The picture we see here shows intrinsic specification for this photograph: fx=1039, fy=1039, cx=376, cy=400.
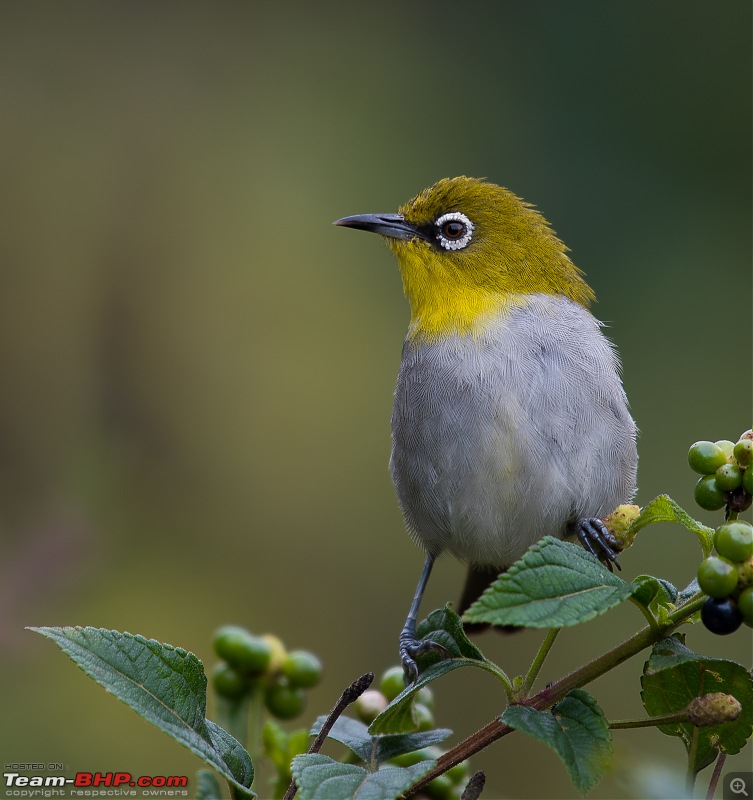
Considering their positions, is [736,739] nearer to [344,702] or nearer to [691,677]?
[691,677]

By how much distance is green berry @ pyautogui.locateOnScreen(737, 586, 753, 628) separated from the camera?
1.93 metres

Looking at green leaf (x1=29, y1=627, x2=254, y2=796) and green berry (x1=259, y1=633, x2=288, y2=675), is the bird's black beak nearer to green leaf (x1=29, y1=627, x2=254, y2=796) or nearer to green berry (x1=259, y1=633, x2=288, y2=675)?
green berry (x1=259, y1=633, x2=288, y2=675)

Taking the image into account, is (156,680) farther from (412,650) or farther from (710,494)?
(710,494)

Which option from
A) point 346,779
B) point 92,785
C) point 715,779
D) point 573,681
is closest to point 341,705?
point 346,779

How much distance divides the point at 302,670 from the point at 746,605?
5.21ft

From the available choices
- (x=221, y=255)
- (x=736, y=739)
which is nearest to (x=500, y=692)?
(x=221, y=255)

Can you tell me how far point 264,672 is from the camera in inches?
127

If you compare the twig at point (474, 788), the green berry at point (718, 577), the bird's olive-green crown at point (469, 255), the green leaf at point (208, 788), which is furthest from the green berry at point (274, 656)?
the green berry at point (718, 577)

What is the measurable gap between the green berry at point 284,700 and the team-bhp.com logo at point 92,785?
1.11ft

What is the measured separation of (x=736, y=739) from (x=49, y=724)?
4.05 m

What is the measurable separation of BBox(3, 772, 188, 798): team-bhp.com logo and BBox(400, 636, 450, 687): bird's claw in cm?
75

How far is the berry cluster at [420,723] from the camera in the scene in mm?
2672

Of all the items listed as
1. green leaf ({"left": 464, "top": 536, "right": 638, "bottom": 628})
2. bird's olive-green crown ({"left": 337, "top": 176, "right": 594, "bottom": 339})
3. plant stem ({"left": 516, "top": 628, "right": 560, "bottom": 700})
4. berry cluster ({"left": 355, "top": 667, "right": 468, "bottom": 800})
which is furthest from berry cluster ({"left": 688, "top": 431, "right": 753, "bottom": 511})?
bird's olive-green crown ({"left": 337, "top": 176, "right": 594, "bottom": 339})

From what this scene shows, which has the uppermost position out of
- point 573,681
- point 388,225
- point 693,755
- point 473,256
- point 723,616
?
point 388,225
